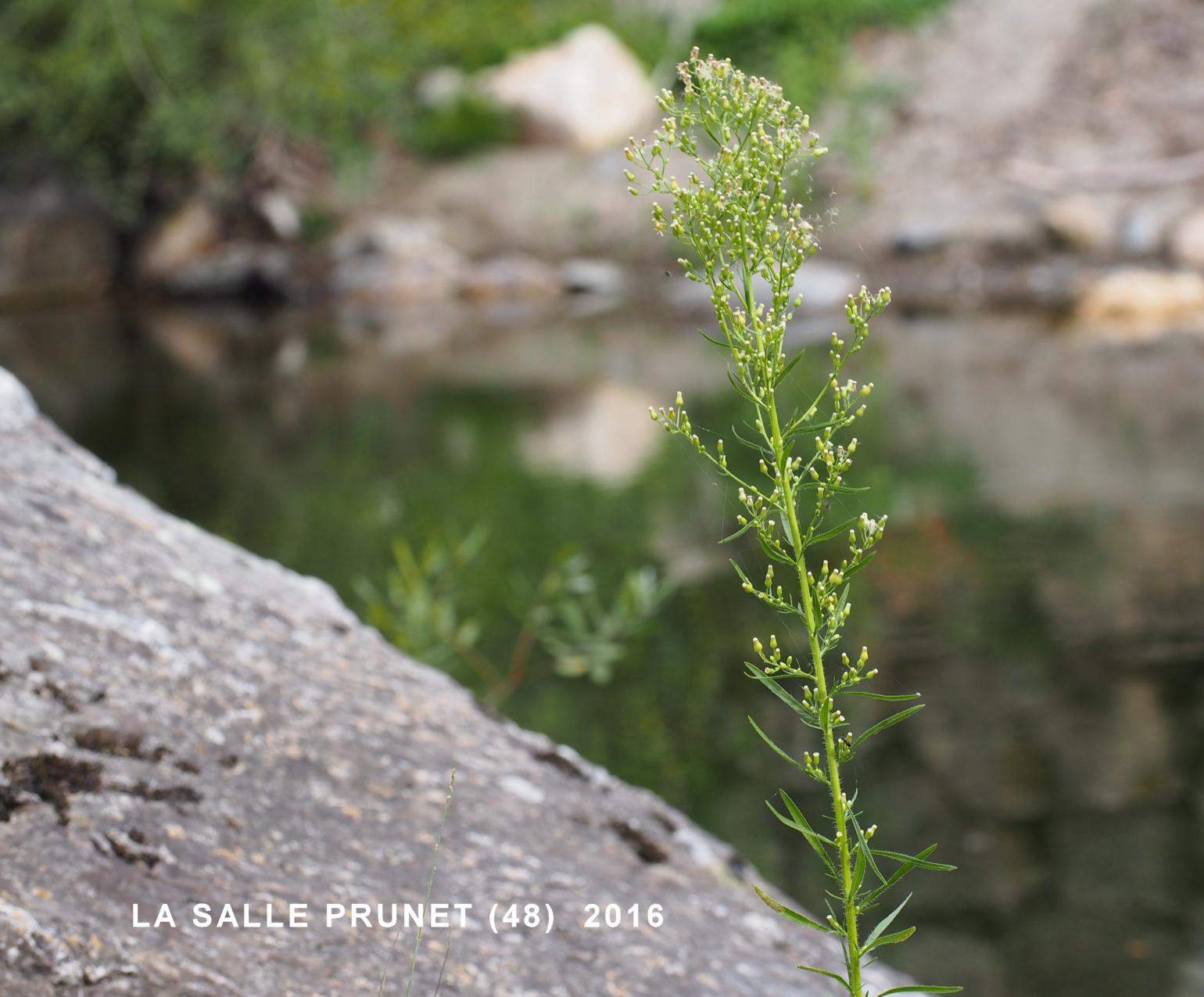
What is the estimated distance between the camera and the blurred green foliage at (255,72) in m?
22.6

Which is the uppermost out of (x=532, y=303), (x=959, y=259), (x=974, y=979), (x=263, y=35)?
(x=263, y=35)

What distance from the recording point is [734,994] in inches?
93.8

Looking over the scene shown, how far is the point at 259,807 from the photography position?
242 centimetres

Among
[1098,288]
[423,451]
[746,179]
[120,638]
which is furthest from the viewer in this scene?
[1098,288]

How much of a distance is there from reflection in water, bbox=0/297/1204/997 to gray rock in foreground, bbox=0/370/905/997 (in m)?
1.77

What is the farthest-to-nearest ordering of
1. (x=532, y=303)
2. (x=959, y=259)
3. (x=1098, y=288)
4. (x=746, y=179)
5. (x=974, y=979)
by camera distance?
(x=532, y=303), (x=959, y=259), (x=1098, y=288), (x=974, y=979), (x=746, y=179)

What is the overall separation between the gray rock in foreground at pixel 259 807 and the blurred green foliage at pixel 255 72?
68.1 ft

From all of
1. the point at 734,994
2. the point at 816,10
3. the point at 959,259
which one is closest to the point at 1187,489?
the point at 734,994

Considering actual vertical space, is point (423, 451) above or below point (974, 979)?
above

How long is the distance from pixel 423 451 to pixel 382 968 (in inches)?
364

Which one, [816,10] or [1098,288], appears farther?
[816,10]

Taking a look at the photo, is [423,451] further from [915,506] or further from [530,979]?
[530,979]

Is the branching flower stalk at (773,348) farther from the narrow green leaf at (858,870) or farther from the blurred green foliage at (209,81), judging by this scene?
the blurred green foliage at (209,81)

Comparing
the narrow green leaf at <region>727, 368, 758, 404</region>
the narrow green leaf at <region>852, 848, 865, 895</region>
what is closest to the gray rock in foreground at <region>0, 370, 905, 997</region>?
the narrow green leaf at <region>852, 848, 865, 895</region>
